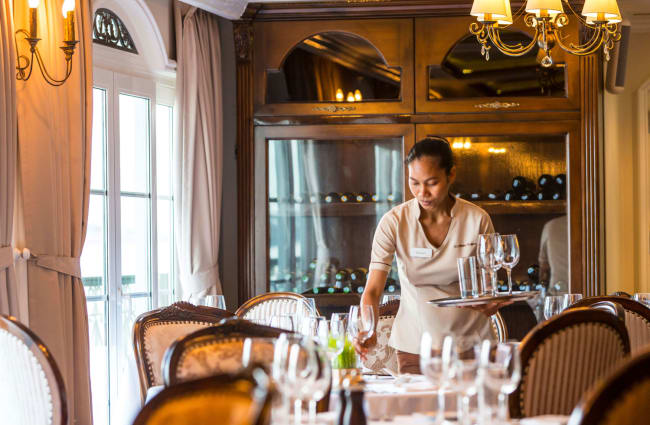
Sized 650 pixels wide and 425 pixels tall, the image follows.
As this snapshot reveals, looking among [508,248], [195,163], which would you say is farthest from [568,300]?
[195,163]

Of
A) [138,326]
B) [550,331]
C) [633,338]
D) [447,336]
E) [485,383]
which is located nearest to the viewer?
[485,383]

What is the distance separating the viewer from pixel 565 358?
7.22 feet

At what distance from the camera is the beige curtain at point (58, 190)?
11.6ft

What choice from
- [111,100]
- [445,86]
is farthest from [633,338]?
[111,100]

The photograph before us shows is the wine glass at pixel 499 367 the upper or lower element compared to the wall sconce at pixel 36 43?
lower

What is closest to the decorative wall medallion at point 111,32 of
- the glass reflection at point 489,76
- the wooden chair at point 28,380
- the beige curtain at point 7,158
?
the beige curtain at point 7,158

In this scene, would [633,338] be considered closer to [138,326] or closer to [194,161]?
[138,326]

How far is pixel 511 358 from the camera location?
1.64 meters

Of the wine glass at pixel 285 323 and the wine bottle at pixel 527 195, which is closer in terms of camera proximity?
the wine glass at pixel 285 323

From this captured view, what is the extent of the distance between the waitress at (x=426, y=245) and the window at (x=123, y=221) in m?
1.62

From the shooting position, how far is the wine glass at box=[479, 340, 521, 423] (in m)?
1.60

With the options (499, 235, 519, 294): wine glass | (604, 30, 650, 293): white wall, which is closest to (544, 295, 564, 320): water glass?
(499, 235, 519, 294): wine glass

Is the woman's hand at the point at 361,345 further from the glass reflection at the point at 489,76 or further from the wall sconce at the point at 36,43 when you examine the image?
the glass reflection at the point at 489,76

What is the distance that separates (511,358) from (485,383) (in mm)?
80
